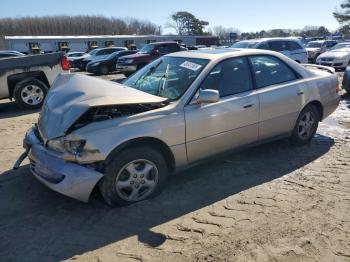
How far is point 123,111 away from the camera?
4023mm

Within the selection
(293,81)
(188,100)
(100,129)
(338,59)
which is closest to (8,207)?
(100,129)

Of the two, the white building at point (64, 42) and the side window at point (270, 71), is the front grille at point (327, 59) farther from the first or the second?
the white building at point (64, 42)

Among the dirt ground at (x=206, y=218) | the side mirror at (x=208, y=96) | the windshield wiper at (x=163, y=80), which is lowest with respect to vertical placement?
the dirt ground at (x=206, y=218)

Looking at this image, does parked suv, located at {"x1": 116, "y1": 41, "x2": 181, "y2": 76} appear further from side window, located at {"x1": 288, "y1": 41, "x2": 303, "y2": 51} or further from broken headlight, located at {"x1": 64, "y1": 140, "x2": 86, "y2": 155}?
broken headlight, located at {"x1": 64, "y1": 140, "x2": 86, "y2": 155}

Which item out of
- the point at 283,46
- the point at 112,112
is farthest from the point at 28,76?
the point at 283,46

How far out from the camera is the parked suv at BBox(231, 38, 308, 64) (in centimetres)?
1419

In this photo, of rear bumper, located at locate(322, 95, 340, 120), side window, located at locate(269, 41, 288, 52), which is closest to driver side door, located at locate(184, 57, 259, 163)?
rear bumper, located at locate(322, 95, 340, 120)

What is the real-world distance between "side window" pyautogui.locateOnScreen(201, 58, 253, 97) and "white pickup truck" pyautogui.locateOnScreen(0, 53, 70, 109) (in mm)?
6048

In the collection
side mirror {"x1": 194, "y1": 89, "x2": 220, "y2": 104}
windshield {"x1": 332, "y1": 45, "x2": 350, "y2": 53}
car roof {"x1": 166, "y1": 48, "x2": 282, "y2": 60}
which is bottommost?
side mirror {"x1": 194, "y1": 89, "x2": 220, "y2": 104}

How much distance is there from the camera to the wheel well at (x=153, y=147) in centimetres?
374

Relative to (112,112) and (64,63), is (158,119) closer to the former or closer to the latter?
(112,112)

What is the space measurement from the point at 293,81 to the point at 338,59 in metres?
13.4

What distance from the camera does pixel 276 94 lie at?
5.09 m

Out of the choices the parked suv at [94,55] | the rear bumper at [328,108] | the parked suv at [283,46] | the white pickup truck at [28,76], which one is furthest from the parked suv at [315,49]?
the rear bumper at [328,108]
